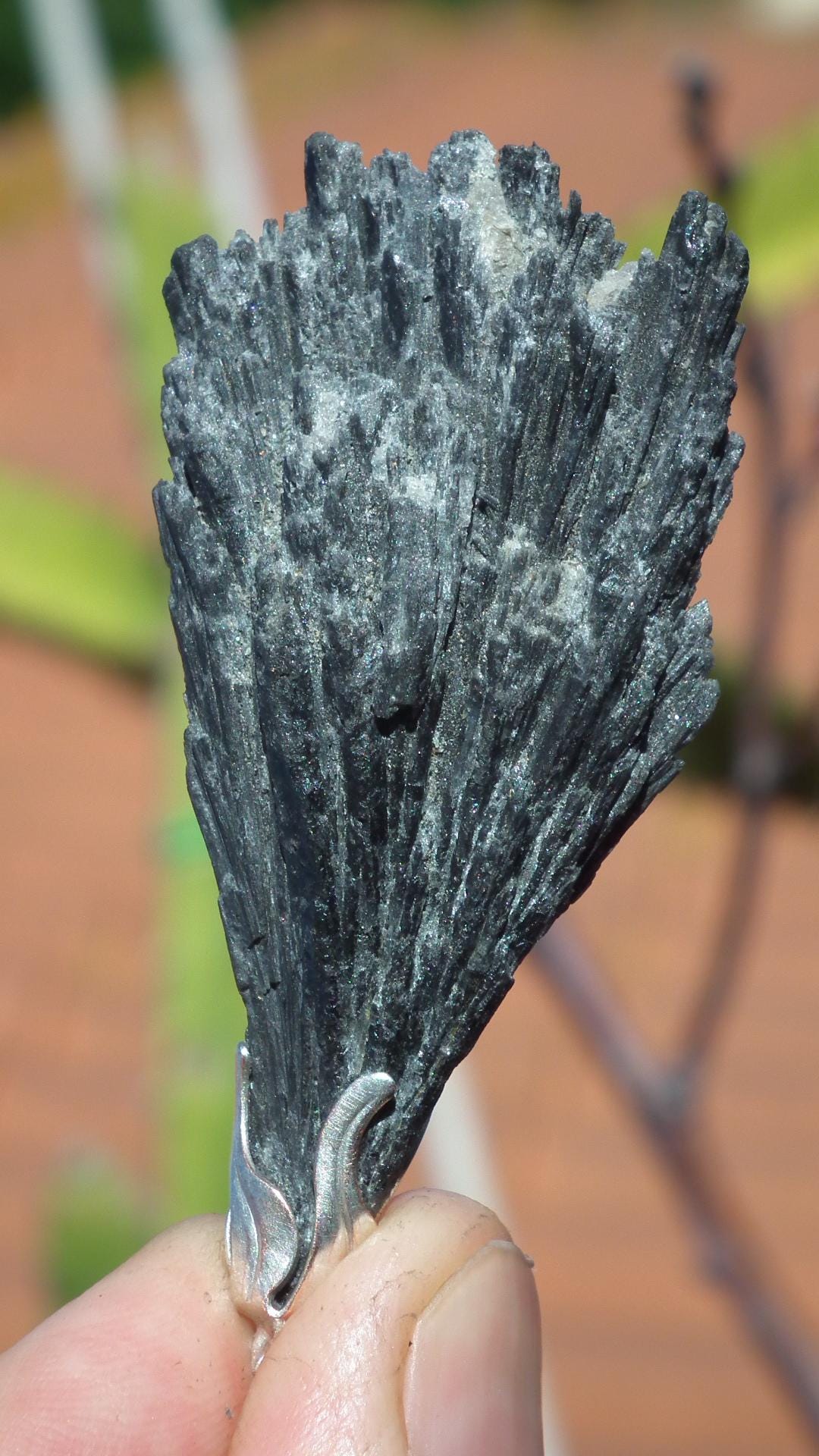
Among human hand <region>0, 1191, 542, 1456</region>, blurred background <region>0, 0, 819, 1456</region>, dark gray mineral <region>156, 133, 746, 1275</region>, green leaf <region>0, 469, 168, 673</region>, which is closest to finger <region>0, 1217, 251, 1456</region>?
human hand <region>0, 1191, 542, 1456</region>

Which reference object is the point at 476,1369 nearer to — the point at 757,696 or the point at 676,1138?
the point at 676,1138

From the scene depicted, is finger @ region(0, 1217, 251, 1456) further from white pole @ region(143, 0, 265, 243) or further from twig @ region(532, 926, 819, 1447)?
white pole @ region(143, 0, 265, 243)

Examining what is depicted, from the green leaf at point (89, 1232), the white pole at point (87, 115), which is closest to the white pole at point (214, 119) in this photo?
the white pole at point (87, 115)

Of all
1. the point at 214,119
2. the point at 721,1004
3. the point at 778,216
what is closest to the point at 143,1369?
the point at 721,1004

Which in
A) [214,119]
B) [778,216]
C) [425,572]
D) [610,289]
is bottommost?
[425,572]

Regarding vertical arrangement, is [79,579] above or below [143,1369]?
above
